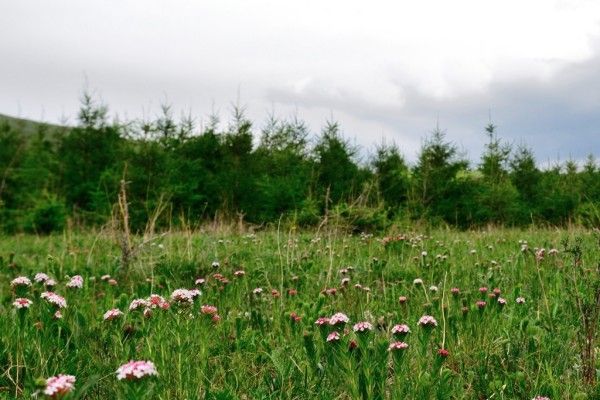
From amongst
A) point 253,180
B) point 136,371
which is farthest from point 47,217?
point 136,371

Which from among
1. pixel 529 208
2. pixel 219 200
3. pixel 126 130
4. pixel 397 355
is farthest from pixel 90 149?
pixel 397 355

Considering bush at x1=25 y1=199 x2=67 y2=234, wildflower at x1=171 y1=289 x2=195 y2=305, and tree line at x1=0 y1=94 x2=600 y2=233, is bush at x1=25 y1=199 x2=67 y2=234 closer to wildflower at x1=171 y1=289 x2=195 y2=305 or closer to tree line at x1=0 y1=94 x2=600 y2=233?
tree line at x1=0 y1=94 x2=600 y2=233

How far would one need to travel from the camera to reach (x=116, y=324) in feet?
9.78

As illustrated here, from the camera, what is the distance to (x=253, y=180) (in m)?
21.3

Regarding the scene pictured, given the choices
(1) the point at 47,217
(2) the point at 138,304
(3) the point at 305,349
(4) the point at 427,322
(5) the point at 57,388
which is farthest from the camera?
(1) the point at 47,217

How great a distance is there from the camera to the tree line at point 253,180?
63.9ft

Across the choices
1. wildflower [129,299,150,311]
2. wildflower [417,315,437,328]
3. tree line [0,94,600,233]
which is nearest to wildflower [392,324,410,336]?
wildflower [417,315,437,328]

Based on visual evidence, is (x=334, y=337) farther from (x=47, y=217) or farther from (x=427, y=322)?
(x=47, y=217)

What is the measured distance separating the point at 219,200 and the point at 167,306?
61.3 feet

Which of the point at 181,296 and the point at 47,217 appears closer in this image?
the point at 181,296

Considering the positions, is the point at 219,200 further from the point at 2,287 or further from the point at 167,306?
the point at 167,306

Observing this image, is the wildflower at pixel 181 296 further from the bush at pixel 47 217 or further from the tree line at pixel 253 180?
the bush at pixel 47 217

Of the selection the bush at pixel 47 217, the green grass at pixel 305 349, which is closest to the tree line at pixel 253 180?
the bush at pixel 47 217

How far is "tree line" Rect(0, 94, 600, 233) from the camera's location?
1947cm
